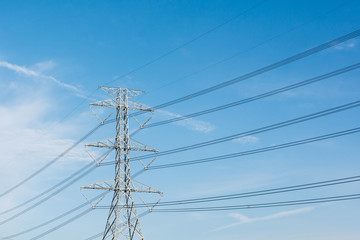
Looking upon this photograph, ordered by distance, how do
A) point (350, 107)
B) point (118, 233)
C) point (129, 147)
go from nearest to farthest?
point (350, 107), point (118, 233), point (129, 147)

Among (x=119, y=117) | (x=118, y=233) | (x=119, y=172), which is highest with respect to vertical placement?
(x=119, y=117)

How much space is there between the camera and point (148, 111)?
45.0 m

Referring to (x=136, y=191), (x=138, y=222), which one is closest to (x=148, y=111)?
(x=136, y=191)

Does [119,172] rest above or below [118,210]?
above

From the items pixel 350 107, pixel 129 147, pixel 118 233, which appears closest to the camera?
pixel 350 107

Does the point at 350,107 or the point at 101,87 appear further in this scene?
the point at 101,87

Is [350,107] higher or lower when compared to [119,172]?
lower

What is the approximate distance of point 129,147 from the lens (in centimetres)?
4297

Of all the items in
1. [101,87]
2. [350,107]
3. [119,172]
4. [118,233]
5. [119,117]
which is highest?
[101,87]

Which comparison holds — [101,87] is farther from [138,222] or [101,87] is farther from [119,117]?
[138,222]

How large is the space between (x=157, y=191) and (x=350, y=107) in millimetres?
21994

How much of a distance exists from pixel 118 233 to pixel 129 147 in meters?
8.06

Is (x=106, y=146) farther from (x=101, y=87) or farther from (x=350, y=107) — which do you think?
(x=350, y=107)

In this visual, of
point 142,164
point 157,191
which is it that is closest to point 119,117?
point 142,164
